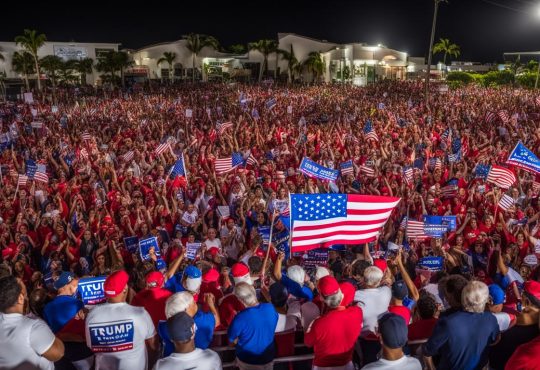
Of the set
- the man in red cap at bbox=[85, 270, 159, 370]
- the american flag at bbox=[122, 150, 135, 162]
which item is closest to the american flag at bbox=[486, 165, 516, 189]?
the man in red cap at bbox=[85, 270, 159, 370]

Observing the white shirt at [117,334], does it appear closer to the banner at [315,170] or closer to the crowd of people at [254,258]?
the crowd of people at [254,258]

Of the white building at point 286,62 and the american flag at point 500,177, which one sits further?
the white building at point 286,62

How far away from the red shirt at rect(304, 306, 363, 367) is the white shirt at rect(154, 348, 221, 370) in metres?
0.88

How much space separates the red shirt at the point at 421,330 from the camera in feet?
12.9

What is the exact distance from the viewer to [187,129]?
16.8 metres

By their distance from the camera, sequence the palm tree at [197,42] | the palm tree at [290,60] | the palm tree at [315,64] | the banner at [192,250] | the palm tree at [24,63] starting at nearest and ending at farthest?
the banner at [192,250] < the palm tree at [24,63] < the palm tree at [315,64] < the palm tree at [290,60] < the palm tree at [197,42]

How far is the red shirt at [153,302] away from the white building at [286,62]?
51530 mm

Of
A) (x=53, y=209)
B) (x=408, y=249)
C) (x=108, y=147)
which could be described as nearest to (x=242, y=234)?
(x=408, y=249)

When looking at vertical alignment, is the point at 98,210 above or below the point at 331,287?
below

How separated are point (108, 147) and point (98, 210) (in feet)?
20.1

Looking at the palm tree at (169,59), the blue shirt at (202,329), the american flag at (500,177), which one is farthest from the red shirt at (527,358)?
the palm tree at (169,59)

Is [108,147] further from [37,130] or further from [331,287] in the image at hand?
[331,287]

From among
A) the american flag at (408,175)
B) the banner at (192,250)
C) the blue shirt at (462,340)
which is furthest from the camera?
the american flag at (408,175)

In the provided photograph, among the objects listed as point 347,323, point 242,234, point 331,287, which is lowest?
point 242,234
